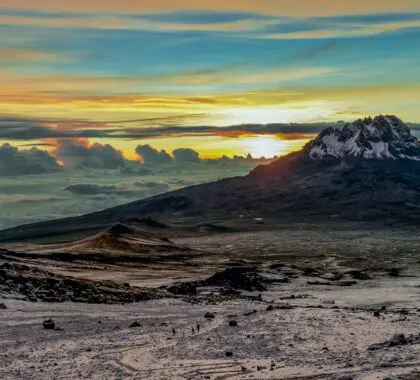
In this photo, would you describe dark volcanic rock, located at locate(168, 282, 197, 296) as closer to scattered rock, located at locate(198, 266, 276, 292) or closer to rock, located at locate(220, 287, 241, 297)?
rock, located at locate(220, 287, 241, 297)

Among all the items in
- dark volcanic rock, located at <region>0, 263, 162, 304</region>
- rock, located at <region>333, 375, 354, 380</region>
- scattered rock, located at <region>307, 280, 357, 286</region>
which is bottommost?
scattered rock, located at <region>307, 280, 357, 286</region>

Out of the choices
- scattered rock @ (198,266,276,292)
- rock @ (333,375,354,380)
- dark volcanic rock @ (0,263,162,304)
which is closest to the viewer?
rock @ (333,375,354,380)

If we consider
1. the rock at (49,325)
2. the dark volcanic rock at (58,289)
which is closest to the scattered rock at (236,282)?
the dark volcanic rock at (58,289)

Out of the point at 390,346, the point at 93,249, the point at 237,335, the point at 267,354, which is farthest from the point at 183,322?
the point at 93,249

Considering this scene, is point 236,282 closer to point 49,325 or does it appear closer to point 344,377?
point 49,325

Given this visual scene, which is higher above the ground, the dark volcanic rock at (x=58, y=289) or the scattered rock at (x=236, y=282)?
the dark volcanic rock at (x=58, y=289)

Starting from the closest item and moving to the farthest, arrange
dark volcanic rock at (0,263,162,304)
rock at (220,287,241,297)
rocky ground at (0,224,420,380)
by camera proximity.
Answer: rocky ground at (0,224,420,380) < dark volcanic rock at (0,263,162,304) < rock at (220,287,241,297)

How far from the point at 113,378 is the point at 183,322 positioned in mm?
15679

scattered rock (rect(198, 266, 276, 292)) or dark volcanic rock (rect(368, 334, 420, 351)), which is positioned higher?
dark volcanic rock (rect(368, 334, 420, 351))

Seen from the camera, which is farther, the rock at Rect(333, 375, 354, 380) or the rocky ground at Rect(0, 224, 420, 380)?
the rocky ground at Rect(0, 224, 420, 380)

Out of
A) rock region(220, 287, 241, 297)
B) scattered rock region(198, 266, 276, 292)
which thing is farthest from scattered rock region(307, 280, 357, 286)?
rock region(220, 287, 241, 297)

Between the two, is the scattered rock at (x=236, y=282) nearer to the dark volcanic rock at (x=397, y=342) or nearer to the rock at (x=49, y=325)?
the rock at (x=49, y=325)

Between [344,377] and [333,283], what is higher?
[344,377]

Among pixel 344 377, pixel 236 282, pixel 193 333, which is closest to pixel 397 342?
pixel 344 377
